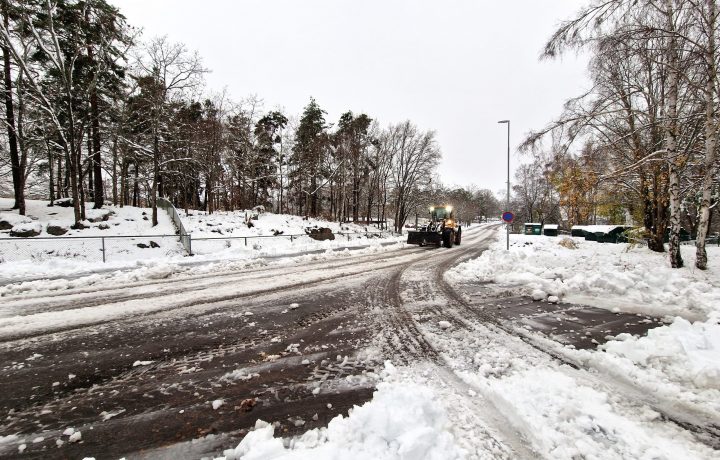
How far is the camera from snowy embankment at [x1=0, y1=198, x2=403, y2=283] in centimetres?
1025

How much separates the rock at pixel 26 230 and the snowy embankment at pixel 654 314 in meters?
19.8

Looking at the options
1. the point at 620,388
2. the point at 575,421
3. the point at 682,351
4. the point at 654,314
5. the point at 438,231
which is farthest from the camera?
the point at 438,231

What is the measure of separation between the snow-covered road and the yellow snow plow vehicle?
13.8m

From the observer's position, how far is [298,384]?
3.10m

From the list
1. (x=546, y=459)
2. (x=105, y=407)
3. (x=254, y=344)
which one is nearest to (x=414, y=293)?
(x=254, y=344)

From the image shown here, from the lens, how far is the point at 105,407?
2717 mm

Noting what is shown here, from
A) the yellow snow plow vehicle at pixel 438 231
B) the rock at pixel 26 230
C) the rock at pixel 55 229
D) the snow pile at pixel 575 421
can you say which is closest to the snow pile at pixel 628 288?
the snow pile at pixel 575 421

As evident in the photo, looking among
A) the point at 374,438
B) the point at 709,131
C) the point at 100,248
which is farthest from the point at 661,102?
the point at 100,248

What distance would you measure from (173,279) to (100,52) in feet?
56.9

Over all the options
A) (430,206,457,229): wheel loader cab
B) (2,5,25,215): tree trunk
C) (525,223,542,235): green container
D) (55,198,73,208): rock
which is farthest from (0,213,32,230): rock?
(525,223,542,235): green container

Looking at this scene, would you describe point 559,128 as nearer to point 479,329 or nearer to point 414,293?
point 414,293

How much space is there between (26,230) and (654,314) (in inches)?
930

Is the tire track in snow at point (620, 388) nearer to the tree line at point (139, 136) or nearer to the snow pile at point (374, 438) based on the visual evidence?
the snow pile at point (374, 438)

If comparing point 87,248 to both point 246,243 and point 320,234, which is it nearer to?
point 246,243
